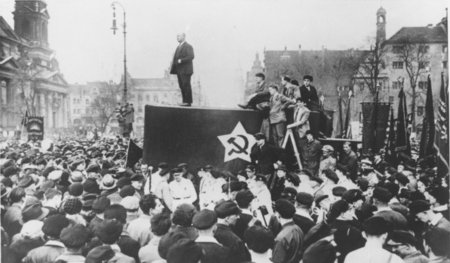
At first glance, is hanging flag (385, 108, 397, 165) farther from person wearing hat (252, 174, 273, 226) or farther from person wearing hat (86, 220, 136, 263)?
person wearing hat (86, 220, 136, 263)

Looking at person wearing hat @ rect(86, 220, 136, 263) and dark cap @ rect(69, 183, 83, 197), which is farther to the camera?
dark cap @ rect(69, 183, 83, 197)

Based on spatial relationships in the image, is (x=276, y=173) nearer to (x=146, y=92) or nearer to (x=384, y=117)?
(x=384, y=117)

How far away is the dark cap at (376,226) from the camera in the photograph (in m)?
4.12

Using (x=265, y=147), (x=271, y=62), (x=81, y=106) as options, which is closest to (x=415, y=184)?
(x=265, y=147)

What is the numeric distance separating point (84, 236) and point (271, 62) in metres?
25.8

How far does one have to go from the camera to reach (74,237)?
4.29m

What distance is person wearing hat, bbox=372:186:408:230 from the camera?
471 centimetres

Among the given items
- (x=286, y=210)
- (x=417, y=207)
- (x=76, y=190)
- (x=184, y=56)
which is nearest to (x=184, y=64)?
(x=184, y=56)

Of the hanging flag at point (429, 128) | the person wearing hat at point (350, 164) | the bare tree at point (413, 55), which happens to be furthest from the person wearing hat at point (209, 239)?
the bare tree at point (413, 55)

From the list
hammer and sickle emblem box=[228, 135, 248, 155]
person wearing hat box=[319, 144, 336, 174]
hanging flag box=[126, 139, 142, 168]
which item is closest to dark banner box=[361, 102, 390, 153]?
person wearing hat box=[319, 144, 336, 174]

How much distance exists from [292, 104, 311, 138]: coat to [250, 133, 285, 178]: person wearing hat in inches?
33.7

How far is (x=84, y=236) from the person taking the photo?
432 cm

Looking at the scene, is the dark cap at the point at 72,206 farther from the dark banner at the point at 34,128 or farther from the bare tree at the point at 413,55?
the dark banner at the point at 34,128

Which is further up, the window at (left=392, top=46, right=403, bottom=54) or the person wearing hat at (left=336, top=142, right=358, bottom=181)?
the window at (left=392, top=46, right=403, bottom=54)
